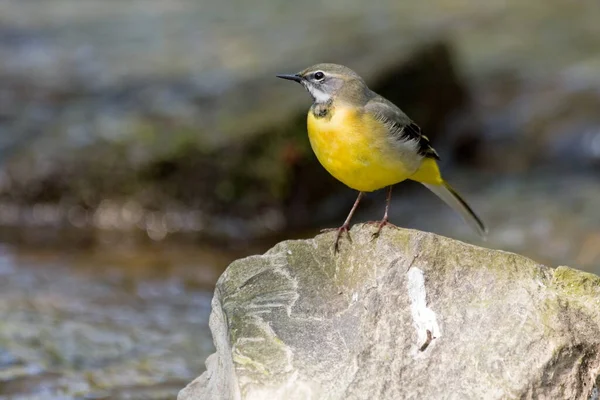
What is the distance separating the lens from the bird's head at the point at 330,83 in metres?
5.62

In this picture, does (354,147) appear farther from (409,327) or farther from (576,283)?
(576,283)

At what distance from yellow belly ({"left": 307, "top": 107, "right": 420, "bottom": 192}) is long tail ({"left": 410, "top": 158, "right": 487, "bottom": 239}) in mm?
756

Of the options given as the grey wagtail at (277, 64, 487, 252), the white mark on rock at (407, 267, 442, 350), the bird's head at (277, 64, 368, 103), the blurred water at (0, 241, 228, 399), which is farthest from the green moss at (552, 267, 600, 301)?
the blurred water at (0, 241, 228, 399)

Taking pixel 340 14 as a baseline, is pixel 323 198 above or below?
below

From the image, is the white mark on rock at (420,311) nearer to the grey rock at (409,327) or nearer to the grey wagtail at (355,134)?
the grey rock at (409,327)

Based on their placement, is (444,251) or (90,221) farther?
(90,221)

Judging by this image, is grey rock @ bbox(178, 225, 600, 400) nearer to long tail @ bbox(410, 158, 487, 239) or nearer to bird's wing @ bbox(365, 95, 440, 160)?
bird's wing @ bbox(365, 95, 440, 160)

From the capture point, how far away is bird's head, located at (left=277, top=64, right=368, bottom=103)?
221 inches

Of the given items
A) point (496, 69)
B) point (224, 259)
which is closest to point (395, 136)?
point (224, 259)

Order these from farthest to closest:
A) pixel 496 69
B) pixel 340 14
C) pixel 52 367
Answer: pixel 340 14 → pixel 496 69 → pixel 52 367

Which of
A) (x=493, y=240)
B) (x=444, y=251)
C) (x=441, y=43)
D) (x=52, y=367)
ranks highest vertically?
(x=441, y=43)

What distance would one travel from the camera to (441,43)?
1348 centimetres

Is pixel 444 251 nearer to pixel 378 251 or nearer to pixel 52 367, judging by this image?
pixel 378 251

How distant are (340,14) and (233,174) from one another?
7676 millimetres
